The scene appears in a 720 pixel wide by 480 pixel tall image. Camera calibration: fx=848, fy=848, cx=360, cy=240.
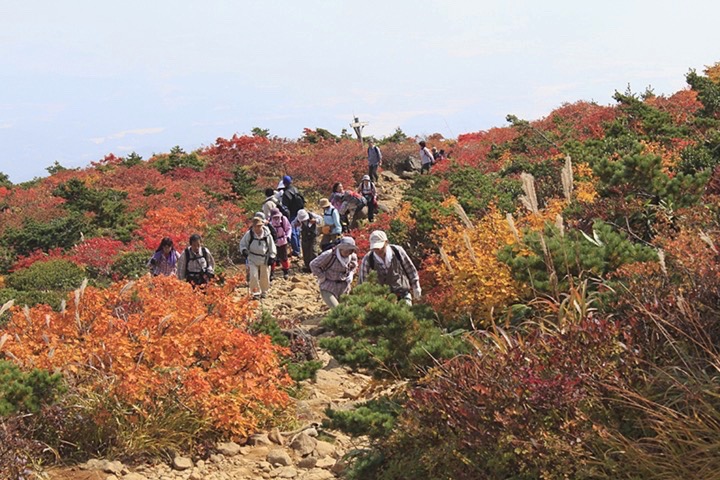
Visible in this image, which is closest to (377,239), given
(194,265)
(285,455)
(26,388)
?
(285,455)

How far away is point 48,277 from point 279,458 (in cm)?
1030

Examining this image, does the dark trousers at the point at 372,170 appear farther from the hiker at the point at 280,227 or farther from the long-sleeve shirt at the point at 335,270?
the long-sleeve shirt at the point at 335,270

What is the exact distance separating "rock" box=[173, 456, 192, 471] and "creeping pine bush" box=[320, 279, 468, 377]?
76.2 inches

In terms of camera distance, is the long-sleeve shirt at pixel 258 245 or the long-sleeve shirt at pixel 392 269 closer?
the long-sleeve shirt at pixel 392 269

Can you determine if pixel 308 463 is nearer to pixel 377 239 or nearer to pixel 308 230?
pixel 377 239

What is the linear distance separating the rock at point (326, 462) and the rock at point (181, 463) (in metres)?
1.10

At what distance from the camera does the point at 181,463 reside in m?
7.21

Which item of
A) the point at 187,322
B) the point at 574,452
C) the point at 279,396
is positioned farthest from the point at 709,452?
the point at 187,322

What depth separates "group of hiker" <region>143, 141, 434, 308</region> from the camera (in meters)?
9.80

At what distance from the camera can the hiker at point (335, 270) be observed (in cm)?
1112

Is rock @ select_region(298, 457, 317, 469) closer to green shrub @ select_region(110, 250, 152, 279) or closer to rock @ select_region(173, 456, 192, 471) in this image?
rock @ select_region(173, 456, 192, 471)

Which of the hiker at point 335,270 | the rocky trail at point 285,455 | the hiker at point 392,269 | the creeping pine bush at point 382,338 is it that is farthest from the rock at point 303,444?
the hiker at point 335,270

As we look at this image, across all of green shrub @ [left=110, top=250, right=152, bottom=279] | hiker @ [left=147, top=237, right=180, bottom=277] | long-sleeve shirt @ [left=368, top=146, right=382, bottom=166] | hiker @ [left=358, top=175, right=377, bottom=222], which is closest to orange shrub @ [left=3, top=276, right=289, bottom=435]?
hiker @ [left=147, top=237, right=180, bottom=277]

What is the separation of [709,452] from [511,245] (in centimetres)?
347
